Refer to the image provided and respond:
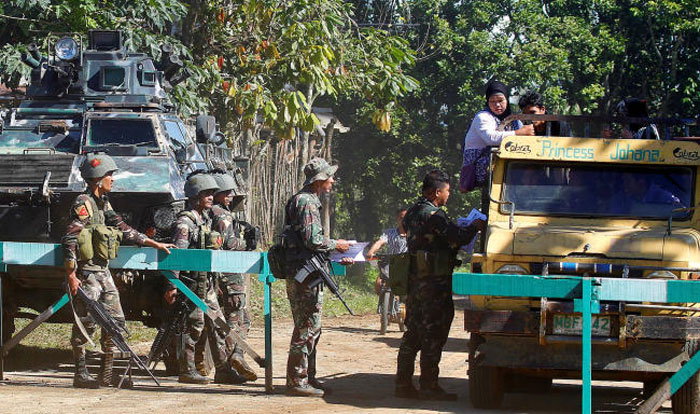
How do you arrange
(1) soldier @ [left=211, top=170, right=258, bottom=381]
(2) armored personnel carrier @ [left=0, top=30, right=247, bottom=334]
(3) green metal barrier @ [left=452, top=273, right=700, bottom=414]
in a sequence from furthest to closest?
(2) armored personnel carrier @ [left=0, top=30, right=247, bottom=334], (1) soldier @ [left=211, top=170, right=258, bottom=381], (3) green metal barrier @ [left=452, top=273, right=700, bottom=414]

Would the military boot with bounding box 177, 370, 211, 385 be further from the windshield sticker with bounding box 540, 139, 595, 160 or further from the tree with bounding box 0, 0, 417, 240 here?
the tree with bounding box 0, 0, 417, 240

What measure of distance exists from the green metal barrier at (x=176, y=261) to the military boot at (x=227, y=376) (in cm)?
87

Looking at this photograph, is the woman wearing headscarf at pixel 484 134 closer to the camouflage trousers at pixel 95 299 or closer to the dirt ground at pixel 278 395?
the dirt ground at pixel 278 395

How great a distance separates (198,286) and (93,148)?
8.26 ft

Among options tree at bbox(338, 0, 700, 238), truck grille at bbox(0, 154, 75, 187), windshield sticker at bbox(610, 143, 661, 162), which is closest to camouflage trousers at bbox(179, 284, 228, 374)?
truck grille at bbox(0, 154, 75, 187)

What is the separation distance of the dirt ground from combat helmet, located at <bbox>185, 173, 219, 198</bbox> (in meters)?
1.71

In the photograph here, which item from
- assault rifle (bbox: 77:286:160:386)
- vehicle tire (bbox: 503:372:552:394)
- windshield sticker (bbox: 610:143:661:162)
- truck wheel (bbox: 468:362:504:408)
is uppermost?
windshield sticker (bbox: 610:143:661:162)

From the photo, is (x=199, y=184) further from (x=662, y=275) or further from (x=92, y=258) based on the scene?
(x=662, y=275)

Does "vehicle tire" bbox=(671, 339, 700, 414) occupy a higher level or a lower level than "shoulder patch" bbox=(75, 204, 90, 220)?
lower

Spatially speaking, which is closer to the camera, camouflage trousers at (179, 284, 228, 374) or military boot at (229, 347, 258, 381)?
camouflage trousers at (179, 284, 228, 374)

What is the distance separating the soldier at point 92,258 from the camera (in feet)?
31.2

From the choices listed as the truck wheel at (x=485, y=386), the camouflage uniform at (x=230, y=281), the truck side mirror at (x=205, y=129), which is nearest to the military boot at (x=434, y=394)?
the truck wheel at (x=485, y=386)

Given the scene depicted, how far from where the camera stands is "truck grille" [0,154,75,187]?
36.9ft

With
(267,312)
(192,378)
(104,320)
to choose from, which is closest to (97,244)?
(104,320)
